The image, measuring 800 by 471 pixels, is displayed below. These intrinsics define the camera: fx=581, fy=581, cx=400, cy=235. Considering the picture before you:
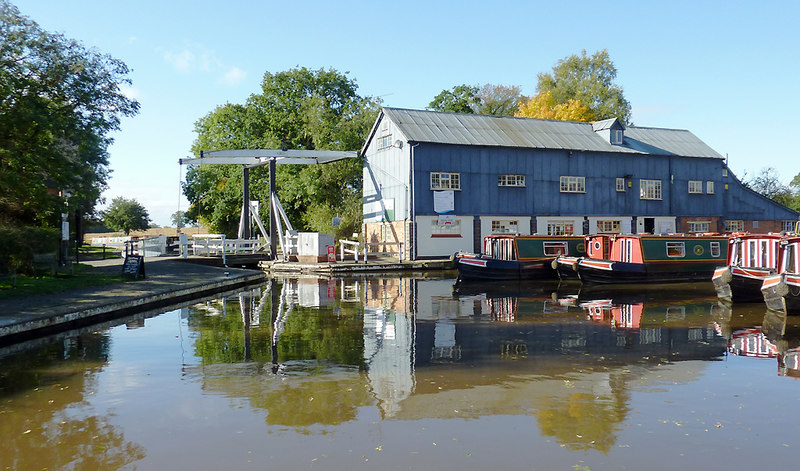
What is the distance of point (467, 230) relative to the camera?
34438 mm

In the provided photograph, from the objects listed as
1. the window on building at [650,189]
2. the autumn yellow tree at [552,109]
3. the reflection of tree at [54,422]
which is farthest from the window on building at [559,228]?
the reflection of tree at [54,422]

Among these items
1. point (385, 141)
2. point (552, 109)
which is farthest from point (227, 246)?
point (552, 109)

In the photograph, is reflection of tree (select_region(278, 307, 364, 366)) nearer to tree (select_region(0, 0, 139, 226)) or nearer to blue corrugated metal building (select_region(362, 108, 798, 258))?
tree (select_region(0, 0, 139, 226))

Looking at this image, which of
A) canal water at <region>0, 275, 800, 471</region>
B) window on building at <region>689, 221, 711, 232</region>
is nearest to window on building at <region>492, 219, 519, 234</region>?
window on building at <region>689, 221, 711, 232</region>

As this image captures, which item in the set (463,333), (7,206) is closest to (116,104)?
(7,206)

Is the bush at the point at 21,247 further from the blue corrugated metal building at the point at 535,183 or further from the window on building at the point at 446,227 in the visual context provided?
the window on building at the point at 446,227

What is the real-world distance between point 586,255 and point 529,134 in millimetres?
13323

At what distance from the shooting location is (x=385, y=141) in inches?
1433

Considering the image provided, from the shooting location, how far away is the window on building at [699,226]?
40.4 meters

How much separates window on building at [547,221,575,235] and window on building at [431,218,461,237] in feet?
20.9

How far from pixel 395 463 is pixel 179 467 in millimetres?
2087

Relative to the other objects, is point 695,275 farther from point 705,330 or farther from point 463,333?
point 463,333

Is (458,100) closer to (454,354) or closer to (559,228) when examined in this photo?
(559,228)

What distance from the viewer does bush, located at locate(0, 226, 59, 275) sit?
61.9ft
